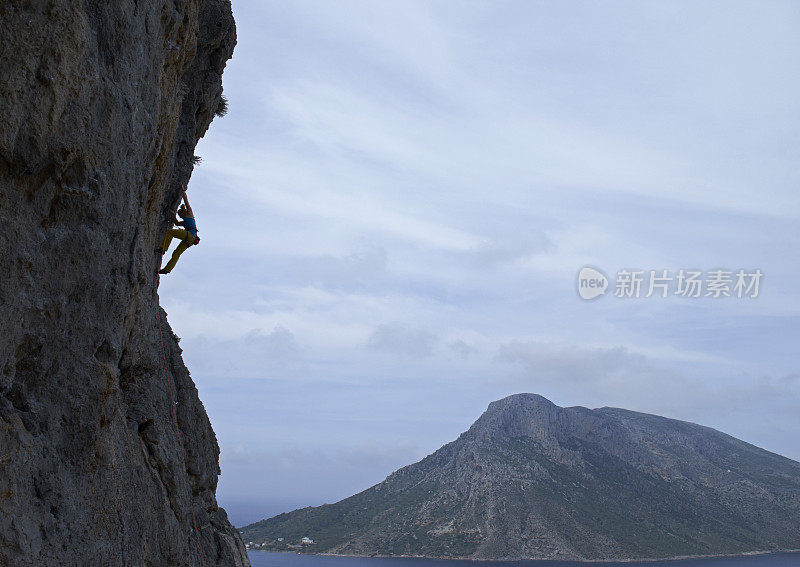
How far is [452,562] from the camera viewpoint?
103875 millimetres

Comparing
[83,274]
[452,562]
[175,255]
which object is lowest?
[452,562]

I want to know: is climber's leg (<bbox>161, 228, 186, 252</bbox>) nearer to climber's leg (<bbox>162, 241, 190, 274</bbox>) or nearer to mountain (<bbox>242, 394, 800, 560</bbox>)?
climber's leg (<bbox>162, 241, 190, 274</bbox>)

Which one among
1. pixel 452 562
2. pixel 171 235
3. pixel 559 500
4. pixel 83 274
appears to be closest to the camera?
pixel 83 274

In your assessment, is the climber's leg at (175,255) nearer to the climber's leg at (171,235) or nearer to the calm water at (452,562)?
the climber's leg at (171,235)

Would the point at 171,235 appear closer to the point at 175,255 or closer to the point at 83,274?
the point at 175,255

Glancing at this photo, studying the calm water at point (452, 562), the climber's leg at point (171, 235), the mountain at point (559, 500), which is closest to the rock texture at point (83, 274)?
the climber's leg at point (171, 235)

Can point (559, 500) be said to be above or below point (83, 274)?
above

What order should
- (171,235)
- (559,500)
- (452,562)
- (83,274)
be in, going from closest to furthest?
1. (83,274)
2. (171,235)
3. (452,562)
4. (559,500)

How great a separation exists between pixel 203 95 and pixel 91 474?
351 inches

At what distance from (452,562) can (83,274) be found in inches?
4310

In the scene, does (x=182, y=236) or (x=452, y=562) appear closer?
(x=182, y=236)

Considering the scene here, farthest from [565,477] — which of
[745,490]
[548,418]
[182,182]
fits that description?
[182,182]

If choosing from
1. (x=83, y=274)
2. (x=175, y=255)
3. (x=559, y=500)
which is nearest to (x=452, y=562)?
(x=559, y=500)

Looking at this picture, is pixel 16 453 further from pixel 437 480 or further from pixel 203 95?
pixel 437 480
